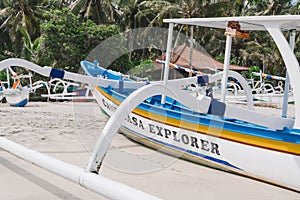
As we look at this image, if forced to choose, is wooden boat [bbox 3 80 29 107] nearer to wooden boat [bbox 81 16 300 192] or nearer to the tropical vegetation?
the tropical vegetation

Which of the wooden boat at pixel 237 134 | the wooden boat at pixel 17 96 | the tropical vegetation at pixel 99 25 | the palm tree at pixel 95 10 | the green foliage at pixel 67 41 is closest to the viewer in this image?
the wooden boat at pixel 237 134

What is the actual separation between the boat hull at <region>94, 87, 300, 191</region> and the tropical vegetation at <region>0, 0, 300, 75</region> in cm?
857

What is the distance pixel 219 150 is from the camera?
537cm

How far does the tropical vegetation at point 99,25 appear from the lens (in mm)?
18094

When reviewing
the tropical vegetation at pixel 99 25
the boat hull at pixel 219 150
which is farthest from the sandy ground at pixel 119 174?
the tropical vegetation at pixel 99 25

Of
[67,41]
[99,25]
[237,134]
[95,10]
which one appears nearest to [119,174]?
[237,134]

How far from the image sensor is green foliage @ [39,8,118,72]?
17969 millimetres

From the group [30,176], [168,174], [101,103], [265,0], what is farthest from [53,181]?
[265,0]

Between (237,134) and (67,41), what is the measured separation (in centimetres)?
1414

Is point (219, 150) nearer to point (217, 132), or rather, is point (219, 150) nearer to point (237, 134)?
point (217, 132)

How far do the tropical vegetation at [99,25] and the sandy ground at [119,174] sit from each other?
7932mm

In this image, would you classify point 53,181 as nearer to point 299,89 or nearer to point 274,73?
point 299,89

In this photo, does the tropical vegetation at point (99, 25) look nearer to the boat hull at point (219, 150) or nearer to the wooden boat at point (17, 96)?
the wooden boat at point (17, 96)

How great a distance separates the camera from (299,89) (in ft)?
14.6
